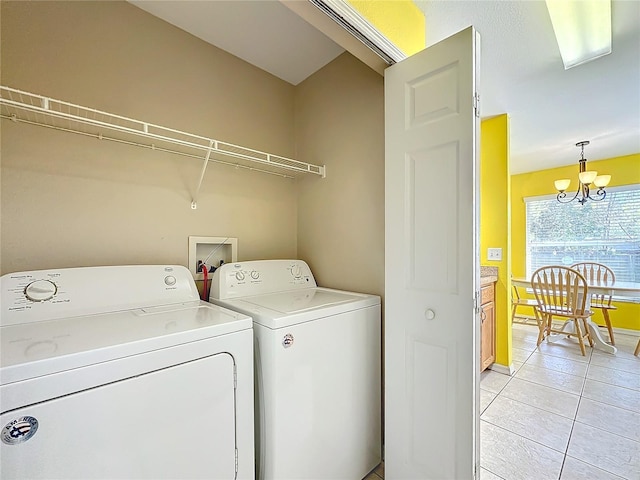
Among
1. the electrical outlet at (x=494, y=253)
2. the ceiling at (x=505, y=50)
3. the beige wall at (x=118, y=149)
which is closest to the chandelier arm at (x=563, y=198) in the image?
the ceiling at (x=505, y=50)

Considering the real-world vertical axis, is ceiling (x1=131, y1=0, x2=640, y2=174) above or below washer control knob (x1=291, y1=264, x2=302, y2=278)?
above

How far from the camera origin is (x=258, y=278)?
5.46 feet

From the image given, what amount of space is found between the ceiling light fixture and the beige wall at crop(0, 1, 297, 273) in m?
1.81

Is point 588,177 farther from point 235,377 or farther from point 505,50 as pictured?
point 235,377

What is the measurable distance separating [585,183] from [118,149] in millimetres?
4585

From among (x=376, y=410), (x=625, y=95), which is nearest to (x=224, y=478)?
(x=376, y=410)

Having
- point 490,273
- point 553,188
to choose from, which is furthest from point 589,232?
point 490,273

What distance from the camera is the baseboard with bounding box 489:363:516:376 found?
267 cm

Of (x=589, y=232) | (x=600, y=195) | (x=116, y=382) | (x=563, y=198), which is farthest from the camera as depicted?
(x=563, y=198)

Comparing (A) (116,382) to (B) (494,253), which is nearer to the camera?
(A) (116,382)

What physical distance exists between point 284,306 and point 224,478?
65 centimetres

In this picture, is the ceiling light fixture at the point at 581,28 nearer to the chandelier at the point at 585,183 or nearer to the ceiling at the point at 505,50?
the ceiling at the point at 505,50

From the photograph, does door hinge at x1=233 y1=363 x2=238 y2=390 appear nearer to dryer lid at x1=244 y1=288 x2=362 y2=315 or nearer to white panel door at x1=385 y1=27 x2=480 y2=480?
dryer lid at x1=244 y1=288 x2=362 y2=315

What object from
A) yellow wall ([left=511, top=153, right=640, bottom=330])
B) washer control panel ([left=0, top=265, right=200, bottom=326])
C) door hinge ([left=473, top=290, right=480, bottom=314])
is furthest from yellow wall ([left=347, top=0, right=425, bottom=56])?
yellow wall ([left=511, top=153, right=640, bottom=330])
